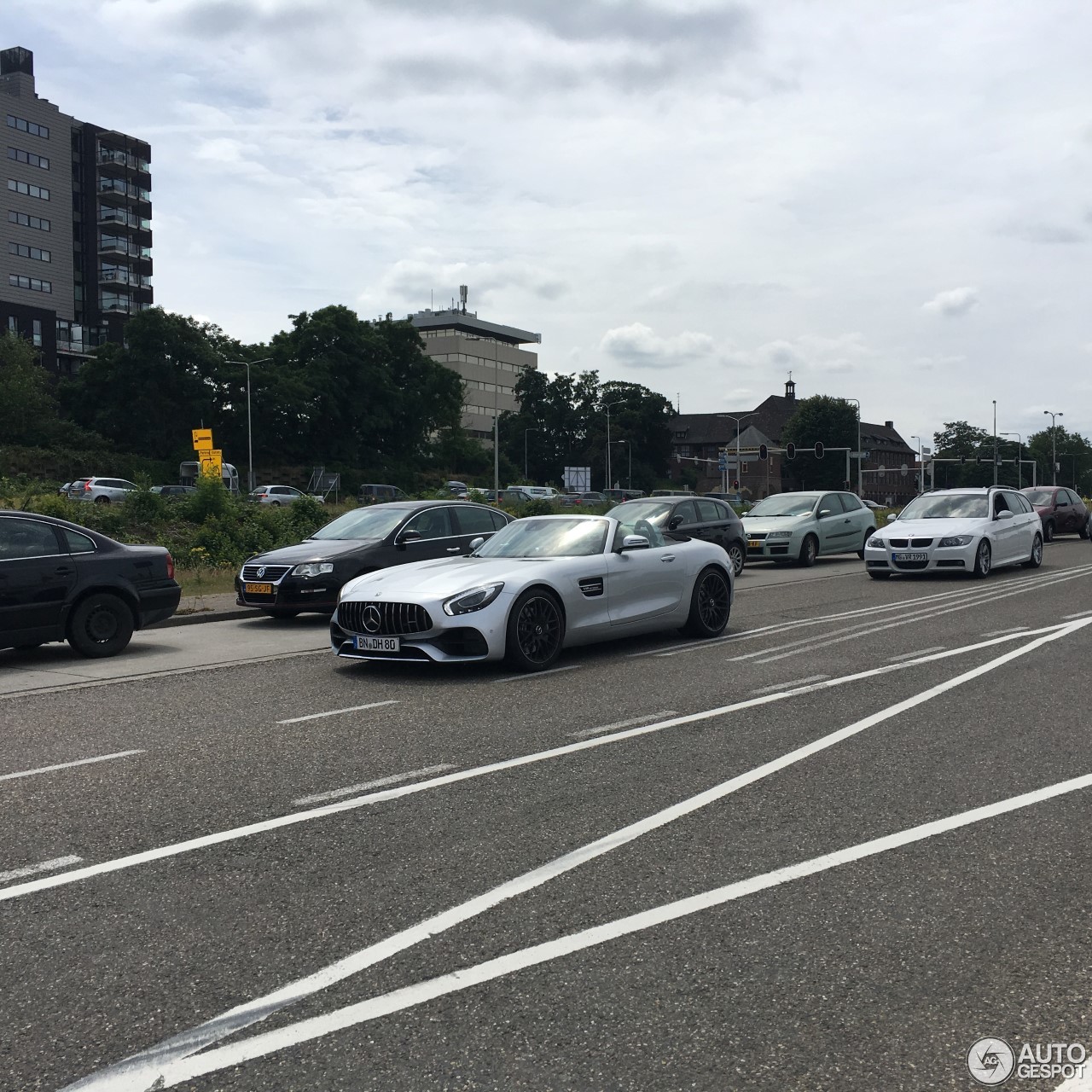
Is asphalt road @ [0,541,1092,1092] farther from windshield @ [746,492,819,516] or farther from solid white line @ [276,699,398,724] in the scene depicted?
windshield @ [746,492,819,516]

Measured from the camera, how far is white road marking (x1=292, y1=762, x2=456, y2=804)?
5566mm

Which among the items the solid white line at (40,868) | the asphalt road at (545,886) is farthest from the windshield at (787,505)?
the solid white line at (40,868)

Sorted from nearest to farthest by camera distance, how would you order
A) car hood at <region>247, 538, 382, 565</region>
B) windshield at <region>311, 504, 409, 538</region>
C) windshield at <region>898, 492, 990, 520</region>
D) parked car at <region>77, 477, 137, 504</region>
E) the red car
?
1. car hood at <region>247, 538, 382, 565</region>
2. windshield at <region>311, 504, 409, 538</region>
3. windshield at <region>898, 492, 990, 520</region>
4. the red car
5. parked car at <region>77, 477, 137, 504</region>

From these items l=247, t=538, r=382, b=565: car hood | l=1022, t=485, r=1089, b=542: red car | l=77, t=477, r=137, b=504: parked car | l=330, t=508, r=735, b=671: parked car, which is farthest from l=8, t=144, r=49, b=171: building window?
l=330, t=508, r=735, b=671: parked car

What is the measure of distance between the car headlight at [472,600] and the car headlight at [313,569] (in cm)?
488

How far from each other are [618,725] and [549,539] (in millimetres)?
3741

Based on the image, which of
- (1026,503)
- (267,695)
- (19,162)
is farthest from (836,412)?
(267,695)

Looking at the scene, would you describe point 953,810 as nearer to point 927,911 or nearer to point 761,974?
point 927,911

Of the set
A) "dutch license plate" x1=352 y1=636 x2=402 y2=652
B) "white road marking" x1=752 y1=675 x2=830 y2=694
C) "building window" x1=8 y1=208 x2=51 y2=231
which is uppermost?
"building window" x1=8 y1=208 x2=51 y2=231

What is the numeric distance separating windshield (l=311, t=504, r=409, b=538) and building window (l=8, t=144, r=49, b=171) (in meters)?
79.3

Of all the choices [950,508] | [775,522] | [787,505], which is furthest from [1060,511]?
[950,508]

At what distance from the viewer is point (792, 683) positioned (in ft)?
29.2

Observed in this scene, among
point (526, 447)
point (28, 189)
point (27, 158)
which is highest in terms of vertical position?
point (27, 158)

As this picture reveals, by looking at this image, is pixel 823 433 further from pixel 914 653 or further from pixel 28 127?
pixel 914 653
